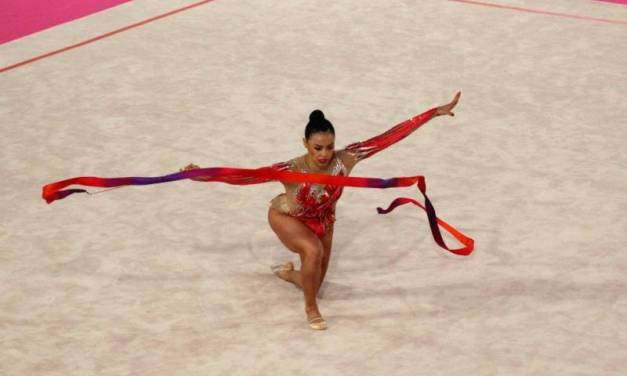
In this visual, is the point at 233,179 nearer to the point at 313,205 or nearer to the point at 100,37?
the point at 313,205

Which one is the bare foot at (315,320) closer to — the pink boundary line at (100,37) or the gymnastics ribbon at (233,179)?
the gymnastics ribbon at (233,179)

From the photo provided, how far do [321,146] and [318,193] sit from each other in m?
0.23

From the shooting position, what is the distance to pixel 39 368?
4.24 metres

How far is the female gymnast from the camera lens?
441 cm

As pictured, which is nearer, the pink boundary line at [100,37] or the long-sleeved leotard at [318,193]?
the long-sleeved leotard at [318,193]

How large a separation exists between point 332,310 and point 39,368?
1309 millimetres

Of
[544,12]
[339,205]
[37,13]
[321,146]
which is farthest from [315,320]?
[37,13]

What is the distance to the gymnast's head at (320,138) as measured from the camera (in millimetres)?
4367

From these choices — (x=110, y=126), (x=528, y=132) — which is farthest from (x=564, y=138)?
(x=110, y=126)

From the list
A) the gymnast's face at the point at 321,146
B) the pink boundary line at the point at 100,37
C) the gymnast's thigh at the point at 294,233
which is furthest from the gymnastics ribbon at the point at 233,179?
the pink boundary line at the point at 100,37

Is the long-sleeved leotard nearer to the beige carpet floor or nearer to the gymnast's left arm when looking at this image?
the gymnast's left arm

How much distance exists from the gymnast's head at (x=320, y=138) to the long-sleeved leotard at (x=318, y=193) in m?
0.10

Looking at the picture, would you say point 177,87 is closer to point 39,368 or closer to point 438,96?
point 438,96

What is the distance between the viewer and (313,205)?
454 cm
